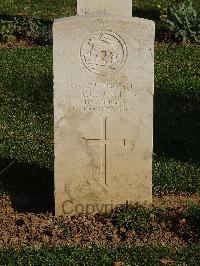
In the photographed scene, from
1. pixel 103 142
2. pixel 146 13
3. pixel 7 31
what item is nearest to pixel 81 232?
pixel 103 142

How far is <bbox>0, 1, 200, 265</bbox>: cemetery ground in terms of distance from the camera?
19.3ft

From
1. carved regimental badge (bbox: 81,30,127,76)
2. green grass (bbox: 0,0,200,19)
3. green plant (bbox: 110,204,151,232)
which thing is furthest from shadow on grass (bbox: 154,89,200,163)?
green grass (bbox: 0,0,200,19)

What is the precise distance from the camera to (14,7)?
16703 millimetres

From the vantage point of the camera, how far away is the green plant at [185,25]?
1333 cm

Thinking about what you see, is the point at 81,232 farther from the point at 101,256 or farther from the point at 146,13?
the point at 146,13

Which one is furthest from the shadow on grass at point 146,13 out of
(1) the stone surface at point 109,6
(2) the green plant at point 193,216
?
(2) the green plant at point 193,216

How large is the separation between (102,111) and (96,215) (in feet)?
3.31

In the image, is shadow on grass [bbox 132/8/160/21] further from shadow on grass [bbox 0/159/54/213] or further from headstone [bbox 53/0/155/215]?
headstone [bbox 53/0/155/215]

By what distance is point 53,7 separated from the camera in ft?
54.6

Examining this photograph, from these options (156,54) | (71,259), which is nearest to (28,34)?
(156,54)

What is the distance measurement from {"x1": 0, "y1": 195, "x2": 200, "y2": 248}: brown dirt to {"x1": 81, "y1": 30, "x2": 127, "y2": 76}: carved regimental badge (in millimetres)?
1405

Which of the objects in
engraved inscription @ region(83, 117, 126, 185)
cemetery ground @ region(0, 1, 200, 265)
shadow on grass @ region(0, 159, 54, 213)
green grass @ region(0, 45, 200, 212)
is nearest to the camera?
cemetery ground @ region(0, 1, 200, 265)

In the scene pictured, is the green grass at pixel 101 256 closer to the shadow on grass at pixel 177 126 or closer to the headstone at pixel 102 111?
the headstone at pixel 102 111

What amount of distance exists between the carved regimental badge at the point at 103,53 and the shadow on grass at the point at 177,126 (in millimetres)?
2200
